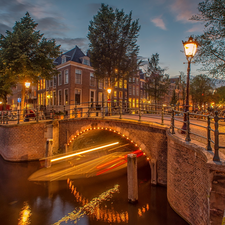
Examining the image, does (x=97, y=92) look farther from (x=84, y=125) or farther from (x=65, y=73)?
(x=84, y=125)

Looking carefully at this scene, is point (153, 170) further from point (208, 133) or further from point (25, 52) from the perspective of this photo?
point (25, 52)

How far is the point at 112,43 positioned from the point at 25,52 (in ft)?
27.0

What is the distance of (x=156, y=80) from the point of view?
25.3 metres

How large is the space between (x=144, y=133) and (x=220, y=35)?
7689 mm

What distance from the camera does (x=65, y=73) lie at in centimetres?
2525

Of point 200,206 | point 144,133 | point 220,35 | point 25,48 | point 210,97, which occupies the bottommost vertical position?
point 200,206

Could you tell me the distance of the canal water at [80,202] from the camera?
611 cm

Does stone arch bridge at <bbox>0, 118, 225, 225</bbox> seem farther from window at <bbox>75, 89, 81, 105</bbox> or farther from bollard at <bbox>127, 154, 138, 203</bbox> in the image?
window at <bbox>75, 89, 81, 105</bbox>

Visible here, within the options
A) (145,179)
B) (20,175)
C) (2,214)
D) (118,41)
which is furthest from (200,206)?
(118,41)

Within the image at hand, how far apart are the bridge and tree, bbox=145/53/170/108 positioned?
52.8 feet

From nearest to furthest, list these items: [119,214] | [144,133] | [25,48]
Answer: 1. [119,214]
2. [144,133]
3. [25,48]

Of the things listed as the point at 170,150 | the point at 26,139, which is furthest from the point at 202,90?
the point at 26,139

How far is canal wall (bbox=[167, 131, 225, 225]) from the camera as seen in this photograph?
3.38 metres

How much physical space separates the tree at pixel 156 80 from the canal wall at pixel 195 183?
2021 cm
